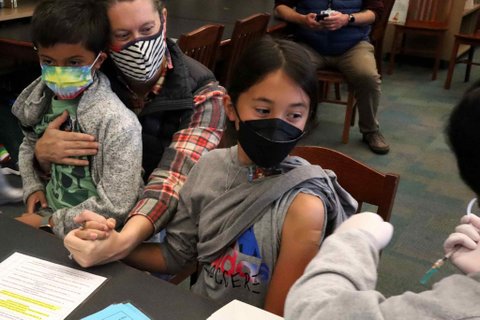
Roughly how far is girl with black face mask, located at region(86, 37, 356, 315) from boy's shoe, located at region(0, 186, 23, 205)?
→ 862mm

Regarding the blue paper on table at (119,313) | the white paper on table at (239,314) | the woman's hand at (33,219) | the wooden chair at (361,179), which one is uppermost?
the wooden chair at (361,179)

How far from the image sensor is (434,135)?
13.3 feet

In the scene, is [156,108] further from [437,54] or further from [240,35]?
[437,54]

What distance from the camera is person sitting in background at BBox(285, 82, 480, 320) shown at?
72 centimetres

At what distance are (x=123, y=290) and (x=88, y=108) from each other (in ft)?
1.82

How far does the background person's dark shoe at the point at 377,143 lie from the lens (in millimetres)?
3712

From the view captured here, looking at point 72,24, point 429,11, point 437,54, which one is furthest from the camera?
point 429,11

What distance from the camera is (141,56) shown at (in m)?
1.44

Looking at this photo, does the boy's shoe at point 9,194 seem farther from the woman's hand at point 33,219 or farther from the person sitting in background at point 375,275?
the person sitting in background at point 375,275

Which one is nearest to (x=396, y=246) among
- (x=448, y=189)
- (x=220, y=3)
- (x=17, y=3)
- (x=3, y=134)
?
(x=448, y=189)

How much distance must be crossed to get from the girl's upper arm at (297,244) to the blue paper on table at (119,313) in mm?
296

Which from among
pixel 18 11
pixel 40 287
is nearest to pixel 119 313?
pixel 40 287

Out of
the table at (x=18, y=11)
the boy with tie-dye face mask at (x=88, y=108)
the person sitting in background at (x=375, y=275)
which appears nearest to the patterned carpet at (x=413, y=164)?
the person sitting in background at (x=375, y=275)

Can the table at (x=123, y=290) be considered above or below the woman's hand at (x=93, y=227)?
below
